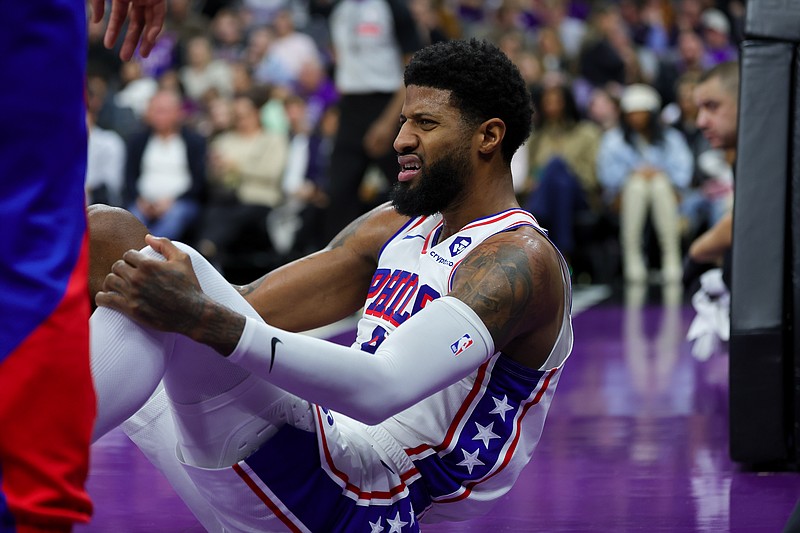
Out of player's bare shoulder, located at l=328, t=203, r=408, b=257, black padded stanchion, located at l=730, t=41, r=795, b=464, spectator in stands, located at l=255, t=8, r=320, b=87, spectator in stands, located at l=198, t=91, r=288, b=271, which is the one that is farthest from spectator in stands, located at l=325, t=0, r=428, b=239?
spectator in stands, located at l=255, t=8, r=320, b=87

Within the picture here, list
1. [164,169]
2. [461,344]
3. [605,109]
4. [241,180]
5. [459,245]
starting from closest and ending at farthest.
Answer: [461,344], [459,245], [164,169], [241,180], [605,109]

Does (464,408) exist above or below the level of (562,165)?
above

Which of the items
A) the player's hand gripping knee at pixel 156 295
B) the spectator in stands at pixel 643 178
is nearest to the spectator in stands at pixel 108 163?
the spectator in stands at pixel 643 178

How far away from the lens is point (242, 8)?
1393 cm

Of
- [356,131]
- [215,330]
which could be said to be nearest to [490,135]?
[215,330]

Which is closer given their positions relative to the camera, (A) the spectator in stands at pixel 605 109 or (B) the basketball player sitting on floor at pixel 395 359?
(B) the basketball player sitting on floor at pixel 395 359

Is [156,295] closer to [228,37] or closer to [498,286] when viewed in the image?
[498,286]

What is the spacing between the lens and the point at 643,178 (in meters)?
10.1

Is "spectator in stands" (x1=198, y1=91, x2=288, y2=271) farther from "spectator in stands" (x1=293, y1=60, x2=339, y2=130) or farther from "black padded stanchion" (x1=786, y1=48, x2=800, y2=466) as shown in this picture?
"black padded stanchion" (x1=786, y1=48, x2=800, y2=466)

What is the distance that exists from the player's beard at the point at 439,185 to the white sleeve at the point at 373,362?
43cm

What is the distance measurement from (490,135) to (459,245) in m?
0.26

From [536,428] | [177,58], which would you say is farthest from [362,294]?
[177,58]

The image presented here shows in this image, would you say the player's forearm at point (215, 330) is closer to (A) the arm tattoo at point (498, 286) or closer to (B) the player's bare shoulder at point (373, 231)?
(A) the arm tattoo at point (498, 286)

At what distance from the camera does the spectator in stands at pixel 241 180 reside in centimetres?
875
